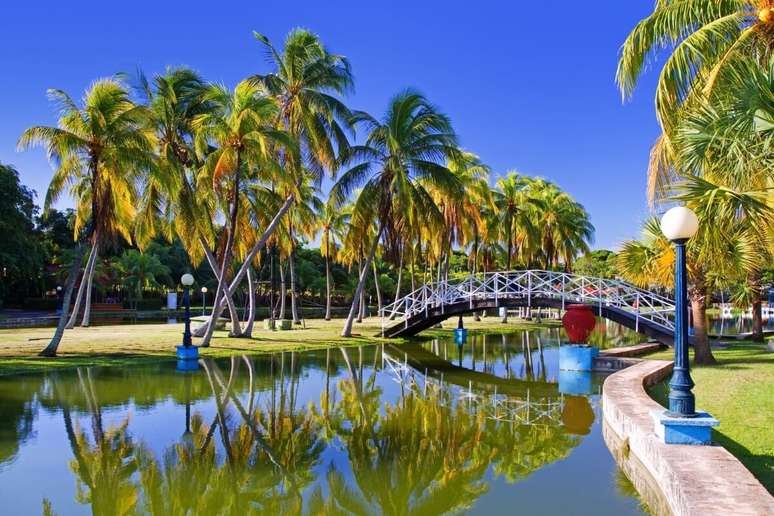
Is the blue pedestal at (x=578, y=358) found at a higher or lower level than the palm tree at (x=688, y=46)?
lower

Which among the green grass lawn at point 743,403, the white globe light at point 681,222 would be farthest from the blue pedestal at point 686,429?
the white globe light at point 681,222

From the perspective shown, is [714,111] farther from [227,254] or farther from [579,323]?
[227,254]

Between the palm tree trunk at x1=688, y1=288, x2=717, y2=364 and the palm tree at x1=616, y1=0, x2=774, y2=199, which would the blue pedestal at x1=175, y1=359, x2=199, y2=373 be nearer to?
the palm tree at x1=616, y1=0, x2=774, y2=199

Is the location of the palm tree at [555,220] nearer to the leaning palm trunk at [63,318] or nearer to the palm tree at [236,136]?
the palm tree at [236,136]

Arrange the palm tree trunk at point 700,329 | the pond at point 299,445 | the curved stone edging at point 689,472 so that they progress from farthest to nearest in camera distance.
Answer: the palm tree trunk at point 700,329 → the pond at point 299,445 → the curved stone edging at point 689,472

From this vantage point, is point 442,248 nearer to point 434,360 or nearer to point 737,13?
point 434,360

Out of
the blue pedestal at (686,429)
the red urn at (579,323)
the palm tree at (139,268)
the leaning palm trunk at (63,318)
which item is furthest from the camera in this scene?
the palm tree at (139,268)

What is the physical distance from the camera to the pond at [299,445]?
7074 millimetres

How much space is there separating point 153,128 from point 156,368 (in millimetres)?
8858

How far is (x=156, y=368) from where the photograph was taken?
1800cm

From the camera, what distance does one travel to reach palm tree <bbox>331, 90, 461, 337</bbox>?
2620 cm

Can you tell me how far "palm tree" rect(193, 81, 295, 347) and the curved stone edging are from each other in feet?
48.7

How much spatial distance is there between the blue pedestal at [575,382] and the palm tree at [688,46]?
508cm

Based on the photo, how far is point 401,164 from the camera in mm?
26625
